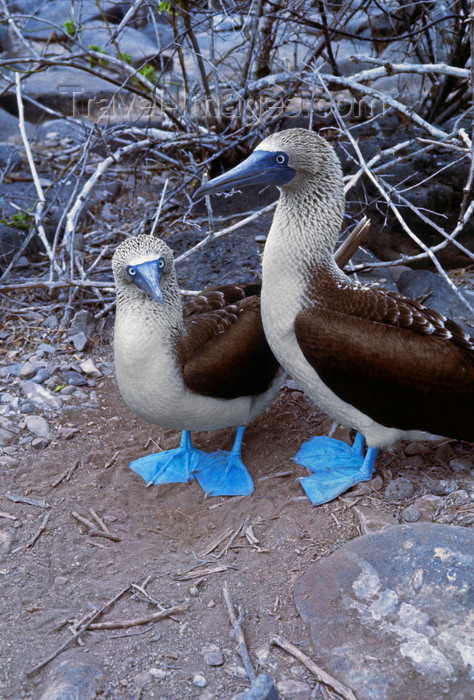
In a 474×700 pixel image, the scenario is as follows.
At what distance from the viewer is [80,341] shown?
485 cm

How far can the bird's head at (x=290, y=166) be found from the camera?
10.7ft

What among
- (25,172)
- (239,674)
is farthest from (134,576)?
(25,172)

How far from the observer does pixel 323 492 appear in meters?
3.37

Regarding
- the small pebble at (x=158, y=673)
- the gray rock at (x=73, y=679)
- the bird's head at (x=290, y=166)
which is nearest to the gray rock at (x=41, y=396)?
the bird's head at (x=290, y=166)

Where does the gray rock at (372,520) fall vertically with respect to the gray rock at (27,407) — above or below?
above

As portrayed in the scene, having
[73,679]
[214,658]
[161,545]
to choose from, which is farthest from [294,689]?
[161,545]

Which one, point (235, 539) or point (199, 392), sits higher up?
point (199, 392)

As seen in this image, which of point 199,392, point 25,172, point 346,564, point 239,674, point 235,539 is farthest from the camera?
point 25,172

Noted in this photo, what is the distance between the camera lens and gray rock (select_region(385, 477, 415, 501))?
10.8ft

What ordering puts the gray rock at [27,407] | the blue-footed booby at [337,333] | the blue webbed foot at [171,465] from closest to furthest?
the blue-footed booby at [337,333], the blue webbed foot at [171,465], the gray rock at [27,407]

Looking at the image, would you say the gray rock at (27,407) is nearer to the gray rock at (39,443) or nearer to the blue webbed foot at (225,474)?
the gray rock at (39,443)

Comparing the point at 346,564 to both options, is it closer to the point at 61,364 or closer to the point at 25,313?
the point at 61,364

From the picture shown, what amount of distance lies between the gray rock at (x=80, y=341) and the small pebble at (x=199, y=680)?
2.86 meters

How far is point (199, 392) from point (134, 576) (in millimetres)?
907
